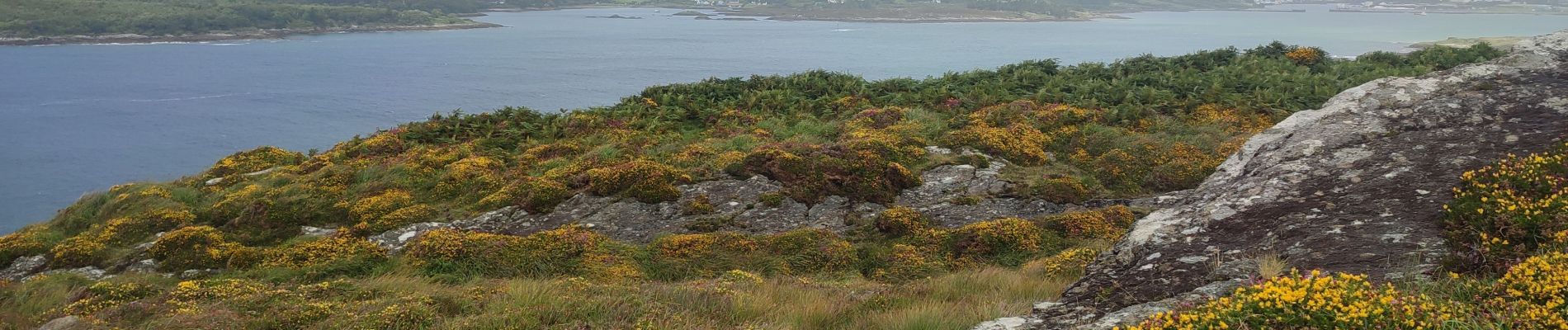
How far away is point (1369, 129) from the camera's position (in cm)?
1057

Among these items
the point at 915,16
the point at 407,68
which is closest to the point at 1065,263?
the point at 407,68

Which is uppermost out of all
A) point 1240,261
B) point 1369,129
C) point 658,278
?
point 1369,129

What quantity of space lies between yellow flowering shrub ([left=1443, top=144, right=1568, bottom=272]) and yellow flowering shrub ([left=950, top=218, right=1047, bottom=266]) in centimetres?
484

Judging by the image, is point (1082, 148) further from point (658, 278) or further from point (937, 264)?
point (658, 278)

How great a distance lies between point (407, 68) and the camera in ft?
303

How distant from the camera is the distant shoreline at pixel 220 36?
375 ft

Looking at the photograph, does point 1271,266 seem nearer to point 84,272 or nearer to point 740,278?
point 740,278

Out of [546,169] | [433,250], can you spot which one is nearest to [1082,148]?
[546,169]

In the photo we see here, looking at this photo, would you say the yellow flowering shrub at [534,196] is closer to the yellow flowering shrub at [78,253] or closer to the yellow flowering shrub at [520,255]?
the yellow flowering shrub at [520,255]

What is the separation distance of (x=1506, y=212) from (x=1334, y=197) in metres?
1.70

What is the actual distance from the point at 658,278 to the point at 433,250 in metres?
3.37

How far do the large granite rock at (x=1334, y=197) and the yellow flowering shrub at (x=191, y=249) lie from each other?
11889 mm

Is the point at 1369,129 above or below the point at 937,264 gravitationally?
above

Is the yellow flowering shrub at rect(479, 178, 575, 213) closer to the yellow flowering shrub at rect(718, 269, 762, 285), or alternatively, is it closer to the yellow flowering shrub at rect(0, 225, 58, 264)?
the yellow flowering shrub at rect(718, 269, 762, 285)
